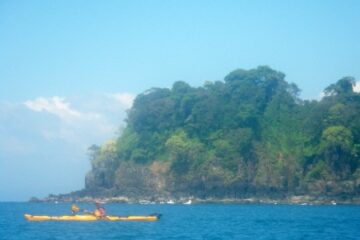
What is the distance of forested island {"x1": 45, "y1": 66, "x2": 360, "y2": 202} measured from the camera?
9281 centimetres

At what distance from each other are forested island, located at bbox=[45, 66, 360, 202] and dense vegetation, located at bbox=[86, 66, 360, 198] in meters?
0.16

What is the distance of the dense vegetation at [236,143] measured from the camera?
305 ft

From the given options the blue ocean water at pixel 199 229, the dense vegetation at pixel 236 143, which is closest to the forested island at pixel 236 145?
the dense vegetation at pixel 236 143

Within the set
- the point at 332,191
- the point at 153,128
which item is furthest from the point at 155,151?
the point at 332,191

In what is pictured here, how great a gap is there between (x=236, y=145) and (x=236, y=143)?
0.35 m

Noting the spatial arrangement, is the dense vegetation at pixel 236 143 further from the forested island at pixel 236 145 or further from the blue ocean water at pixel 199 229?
the blue ocean water at pixel 199 229

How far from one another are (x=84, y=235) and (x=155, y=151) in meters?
69.2

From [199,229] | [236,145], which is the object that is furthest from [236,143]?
[199,229]

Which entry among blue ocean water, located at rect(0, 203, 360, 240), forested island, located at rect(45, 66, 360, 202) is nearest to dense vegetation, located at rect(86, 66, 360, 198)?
forested island, located at rect(45, 66, 360, 202)

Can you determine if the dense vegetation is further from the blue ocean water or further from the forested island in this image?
the blue ocean water

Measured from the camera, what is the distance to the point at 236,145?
335 feet

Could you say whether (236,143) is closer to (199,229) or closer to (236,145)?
(236,145)

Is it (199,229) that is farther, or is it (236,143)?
(236,143)

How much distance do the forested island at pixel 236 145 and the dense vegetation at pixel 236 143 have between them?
16cm
